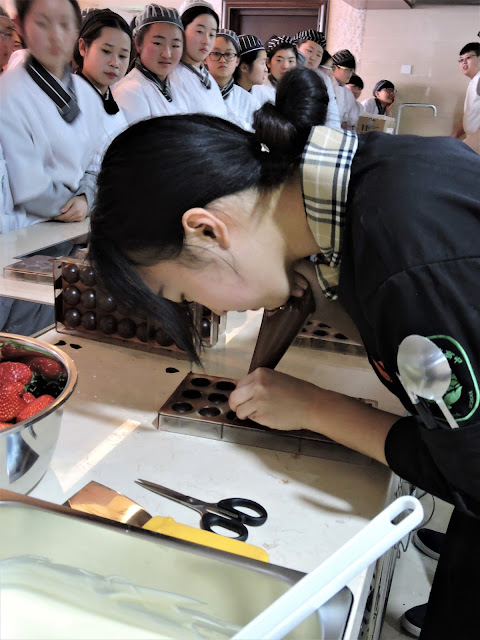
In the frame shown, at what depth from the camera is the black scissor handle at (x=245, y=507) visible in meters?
0.57

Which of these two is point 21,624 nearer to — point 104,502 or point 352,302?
point 104,502

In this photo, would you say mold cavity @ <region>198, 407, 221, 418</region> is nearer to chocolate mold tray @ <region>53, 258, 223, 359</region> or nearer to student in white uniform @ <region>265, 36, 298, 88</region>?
chocolate mold tray @ <region>53, 258, 223, 359</region>

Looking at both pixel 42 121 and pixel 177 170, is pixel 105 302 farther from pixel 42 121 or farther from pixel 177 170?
pixel 42 121

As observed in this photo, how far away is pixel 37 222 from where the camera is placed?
5.91ft

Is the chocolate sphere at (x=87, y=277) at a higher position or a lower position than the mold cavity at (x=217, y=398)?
higher

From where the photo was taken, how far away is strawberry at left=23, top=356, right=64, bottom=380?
0.67 metres

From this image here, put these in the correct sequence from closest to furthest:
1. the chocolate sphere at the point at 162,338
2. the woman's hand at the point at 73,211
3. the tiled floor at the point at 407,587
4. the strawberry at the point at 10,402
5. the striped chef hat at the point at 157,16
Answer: the strawberry at the point at 10,402, the chocolate sphere at the point at 162,338, the tiled floor at the point at 407,587, the woman's hand at the point at 73,211, the striped chef hat at the point at 157,16

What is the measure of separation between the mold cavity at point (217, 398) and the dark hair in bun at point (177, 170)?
0.19 meters

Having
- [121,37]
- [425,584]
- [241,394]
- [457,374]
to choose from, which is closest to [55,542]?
[241,394]

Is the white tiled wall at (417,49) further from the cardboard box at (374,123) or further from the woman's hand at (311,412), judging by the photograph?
the woman's hand at (311,412)

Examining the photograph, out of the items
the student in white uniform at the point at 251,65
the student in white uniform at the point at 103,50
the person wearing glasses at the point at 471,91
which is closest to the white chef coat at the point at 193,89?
the student in white uniform at the point at 251,65

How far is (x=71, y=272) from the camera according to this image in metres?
0.95

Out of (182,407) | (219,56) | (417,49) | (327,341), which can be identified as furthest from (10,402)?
(417,49)

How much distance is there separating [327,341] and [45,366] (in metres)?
0.48
